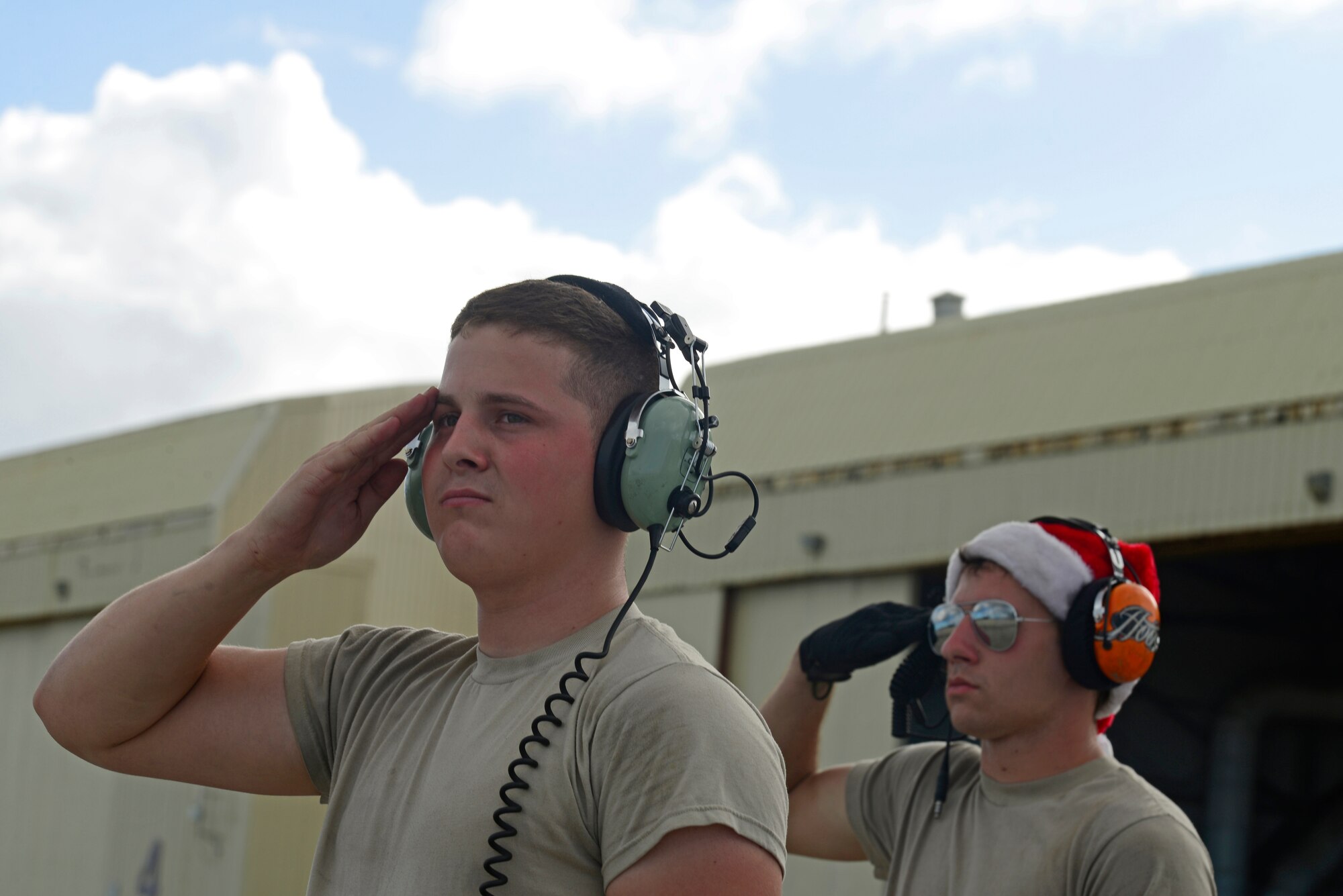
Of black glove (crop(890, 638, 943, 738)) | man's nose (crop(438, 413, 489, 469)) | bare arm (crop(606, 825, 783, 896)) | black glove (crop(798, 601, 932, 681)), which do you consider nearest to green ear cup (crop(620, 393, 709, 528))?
man's nose (crop(438, 413, 489, 469))

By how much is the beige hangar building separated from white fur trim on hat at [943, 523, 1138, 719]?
504 cm

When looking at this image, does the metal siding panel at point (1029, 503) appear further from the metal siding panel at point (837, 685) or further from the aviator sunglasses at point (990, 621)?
the aviator sunglasses at point (990, 621)

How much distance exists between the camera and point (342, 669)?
2621mm

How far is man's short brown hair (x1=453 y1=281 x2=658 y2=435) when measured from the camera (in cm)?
242

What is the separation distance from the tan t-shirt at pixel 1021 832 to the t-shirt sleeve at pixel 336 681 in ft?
5.33

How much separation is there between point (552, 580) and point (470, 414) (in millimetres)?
302

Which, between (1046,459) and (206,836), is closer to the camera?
(1046,459)

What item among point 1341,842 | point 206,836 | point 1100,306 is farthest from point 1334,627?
point 206,836

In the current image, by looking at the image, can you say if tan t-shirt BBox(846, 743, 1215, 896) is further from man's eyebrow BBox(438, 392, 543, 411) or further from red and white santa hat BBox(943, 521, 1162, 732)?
man's eyebrow BBox(438, 392, 543, 411)

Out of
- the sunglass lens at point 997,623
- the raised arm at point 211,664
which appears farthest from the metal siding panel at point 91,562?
the raised arm at point 211,664

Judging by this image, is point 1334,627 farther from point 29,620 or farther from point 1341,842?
point 29,620

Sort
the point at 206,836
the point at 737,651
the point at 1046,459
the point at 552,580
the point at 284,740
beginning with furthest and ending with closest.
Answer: the point at 206,836 → the point at 737,651 → the point at 1046,459 → the point at 284,740 → the point at 552,580

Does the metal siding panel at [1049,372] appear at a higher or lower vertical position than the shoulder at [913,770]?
higher

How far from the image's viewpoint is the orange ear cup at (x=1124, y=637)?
12.0 ft
